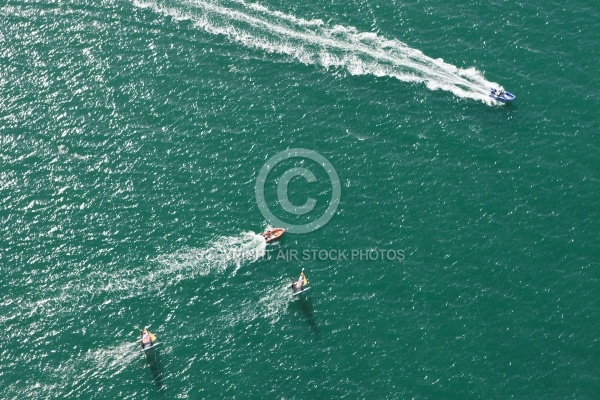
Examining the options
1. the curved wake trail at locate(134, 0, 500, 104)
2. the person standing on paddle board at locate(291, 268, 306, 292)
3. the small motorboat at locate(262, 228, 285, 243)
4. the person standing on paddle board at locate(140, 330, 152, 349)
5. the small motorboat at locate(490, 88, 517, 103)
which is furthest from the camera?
the curved wake trail at locate(134, 0, 500, 104)

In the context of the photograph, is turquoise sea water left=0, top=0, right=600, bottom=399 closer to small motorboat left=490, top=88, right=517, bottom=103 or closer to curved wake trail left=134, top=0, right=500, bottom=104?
curved wake trail left=134, top=0, right=500, bottom=104

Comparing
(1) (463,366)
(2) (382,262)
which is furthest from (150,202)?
(1) (463,366)

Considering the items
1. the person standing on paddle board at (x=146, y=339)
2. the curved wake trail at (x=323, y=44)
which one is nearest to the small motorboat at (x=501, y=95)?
the curved wake trail at (x=323, y=44)

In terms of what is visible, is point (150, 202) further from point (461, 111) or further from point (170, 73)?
point (461, 111)

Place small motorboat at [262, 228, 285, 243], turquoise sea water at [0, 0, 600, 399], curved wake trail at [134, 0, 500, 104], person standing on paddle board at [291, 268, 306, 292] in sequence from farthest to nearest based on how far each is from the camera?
curved wake trail at [134, 0, 500, 104]
small motorboat at [262, 228, 285, 243]
person standing on paddle board at [291, 268, 306, 292]
turquoise sea water at [0, 0, 600, 399]

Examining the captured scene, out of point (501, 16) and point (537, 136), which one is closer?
point (537, 136)

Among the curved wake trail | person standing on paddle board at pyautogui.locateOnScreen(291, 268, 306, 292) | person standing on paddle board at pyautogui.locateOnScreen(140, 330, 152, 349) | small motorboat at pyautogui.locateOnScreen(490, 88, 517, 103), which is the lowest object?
person standing on paddle board at pyautogui.locateOnScreen(140, 330, 152, 349)

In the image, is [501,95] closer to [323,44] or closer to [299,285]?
[323,44]

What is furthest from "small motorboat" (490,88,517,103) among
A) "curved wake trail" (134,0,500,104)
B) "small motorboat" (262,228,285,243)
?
"small motorboat" (262,228,285,243)
